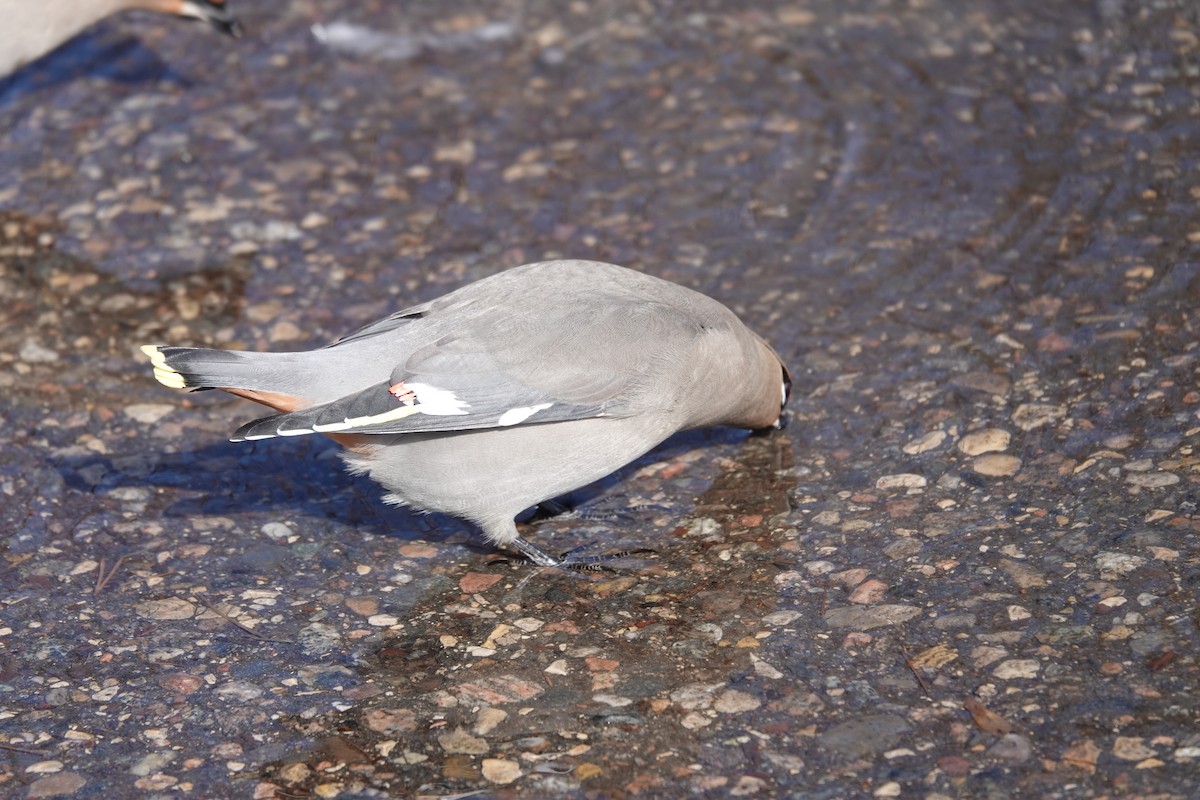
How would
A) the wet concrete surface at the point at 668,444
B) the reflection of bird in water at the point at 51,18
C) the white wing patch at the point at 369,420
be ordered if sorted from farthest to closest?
the reflection of bird in water at the point at 51,18 < the white wing patch at the point at 369,420 < the wet concrete surface at the point at 668,444

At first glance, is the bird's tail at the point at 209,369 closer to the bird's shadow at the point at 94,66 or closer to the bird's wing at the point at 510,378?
the bird's wing at the point at 510,378

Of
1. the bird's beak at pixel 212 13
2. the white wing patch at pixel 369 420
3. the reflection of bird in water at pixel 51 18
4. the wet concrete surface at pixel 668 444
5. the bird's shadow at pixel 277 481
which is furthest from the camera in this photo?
the bird's beak at pixel 212 13

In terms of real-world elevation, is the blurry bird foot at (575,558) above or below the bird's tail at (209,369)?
below

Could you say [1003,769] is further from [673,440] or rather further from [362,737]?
[673,440]

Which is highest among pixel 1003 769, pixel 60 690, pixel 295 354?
pixel 295 354

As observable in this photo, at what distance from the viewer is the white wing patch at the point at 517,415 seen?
4.62 m

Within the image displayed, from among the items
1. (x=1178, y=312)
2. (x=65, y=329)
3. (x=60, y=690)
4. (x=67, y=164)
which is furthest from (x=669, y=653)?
(x=67, y=164)

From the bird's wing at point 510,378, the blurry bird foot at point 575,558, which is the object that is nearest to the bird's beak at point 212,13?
the bird's wing at point 510,378

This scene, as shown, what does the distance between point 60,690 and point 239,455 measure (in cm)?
147

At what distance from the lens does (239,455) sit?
18.3 feet

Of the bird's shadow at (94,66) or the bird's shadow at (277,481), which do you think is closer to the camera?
the bird's shadow at (277,481)

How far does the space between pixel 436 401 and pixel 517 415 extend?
0.26 m

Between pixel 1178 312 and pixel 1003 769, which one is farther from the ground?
pixel 1178 312

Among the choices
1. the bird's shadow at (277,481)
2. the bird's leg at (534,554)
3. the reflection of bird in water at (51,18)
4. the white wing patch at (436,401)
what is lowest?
the bird's shadow at (277,481)
